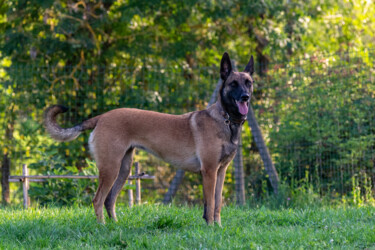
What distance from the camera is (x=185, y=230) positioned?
441 centimetres

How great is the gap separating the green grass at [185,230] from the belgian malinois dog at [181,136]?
12.6 inches

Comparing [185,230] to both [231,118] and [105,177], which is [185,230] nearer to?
[105,177]

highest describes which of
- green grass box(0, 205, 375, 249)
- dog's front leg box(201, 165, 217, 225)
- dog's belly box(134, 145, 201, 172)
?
dog's belly box(134, 145, 201, 172)

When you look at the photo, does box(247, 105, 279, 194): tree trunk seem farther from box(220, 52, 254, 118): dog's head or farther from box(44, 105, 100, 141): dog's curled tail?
box(44, 105, 100, 141): dog's curled tail

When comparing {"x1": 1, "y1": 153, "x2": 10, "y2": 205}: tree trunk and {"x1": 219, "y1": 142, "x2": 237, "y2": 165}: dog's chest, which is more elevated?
{"x1": 219, "y1": 142, "x2": 237, "y2": 165}: dog's chest

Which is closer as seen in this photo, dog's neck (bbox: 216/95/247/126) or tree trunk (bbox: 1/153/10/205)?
dog's neck (bbox: 216/95/247/126)

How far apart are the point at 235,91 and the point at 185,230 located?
1507 mm

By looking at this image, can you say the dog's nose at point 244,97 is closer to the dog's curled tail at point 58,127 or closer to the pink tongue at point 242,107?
the pink tongue at point 242,107

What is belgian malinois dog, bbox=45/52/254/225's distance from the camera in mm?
4852

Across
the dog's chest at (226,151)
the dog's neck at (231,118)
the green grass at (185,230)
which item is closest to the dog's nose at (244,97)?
the dog's neck at (231,118)

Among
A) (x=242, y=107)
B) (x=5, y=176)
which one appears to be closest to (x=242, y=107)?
(x=242, y=107)

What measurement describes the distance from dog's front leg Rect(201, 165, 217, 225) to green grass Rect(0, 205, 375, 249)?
0.39 feet

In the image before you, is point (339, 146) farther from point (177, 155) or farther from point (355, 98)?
point (177, 155)

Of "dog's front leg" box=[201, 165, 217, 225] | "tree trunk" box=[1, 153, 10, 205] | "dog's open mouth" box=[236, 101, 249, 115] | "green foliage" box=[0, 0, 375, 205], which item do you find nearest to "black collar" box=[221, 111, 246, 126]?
"dog's open mouth" box=[236, 101, 249, 115]
